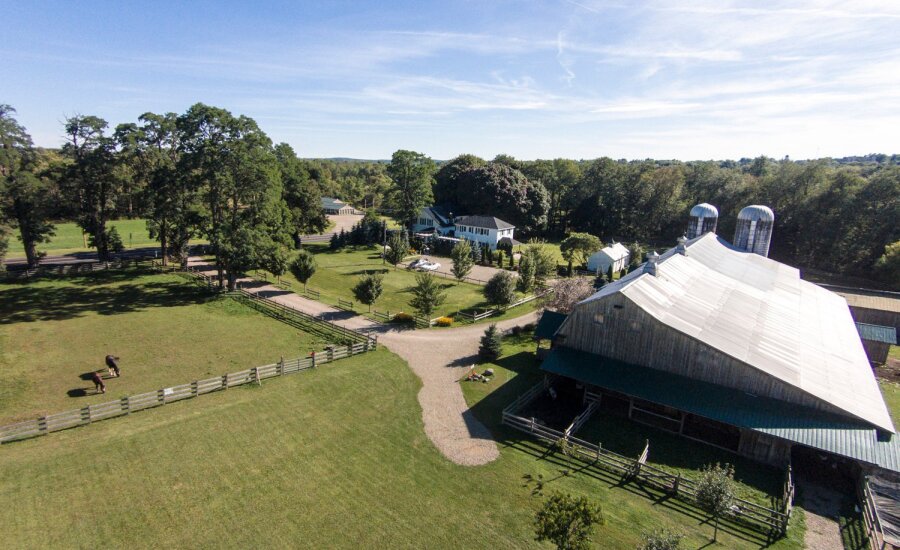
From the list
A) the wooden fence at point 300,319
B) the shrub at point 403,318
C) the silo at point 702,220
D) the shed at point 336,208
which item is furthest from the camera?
the shed at point 336,208

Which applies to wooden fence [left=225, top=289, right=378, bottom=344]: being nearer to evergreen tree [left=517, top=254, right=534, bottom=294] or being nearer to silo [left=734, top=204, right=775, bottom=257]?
evergreen tree [left=517, top=254, right=534, bottom=294]

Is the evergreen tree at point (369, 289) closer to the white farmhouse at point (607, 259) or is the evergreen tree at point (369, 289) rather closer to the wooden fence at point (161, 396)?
the wooden fence at point (161, 396)

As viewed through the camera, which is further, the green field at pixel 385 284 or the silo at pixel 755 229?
the silo at pixel 755 229

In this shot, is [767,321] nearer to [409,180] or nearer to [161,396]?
[161,396]

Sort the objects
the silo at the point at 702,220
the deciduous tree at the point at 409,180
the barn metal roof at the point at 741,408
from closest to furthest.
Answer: the barn metal roof at the point at 741,408, the silo at the point at 702,220, the deciduous tree at the point at 409,180

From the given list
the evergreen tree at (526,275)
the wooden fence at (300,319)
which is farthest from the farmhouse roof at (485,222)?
the wooden fence at (300,319)

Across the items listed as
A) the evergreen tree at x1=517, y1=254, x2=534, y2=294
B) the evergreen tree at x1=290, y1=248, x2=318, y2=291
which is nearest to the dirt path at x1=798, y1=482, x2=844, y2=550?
the evergreen tree at x1=517, y1=254, x2=534, y2=294

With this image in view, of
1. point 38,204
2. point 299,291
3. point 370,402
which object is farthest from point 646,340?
point 38,204

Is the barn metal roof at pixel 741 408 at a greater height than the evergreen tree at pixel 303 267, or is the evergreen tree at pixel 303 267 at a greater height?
the evergreen tree at pixel 303 267
